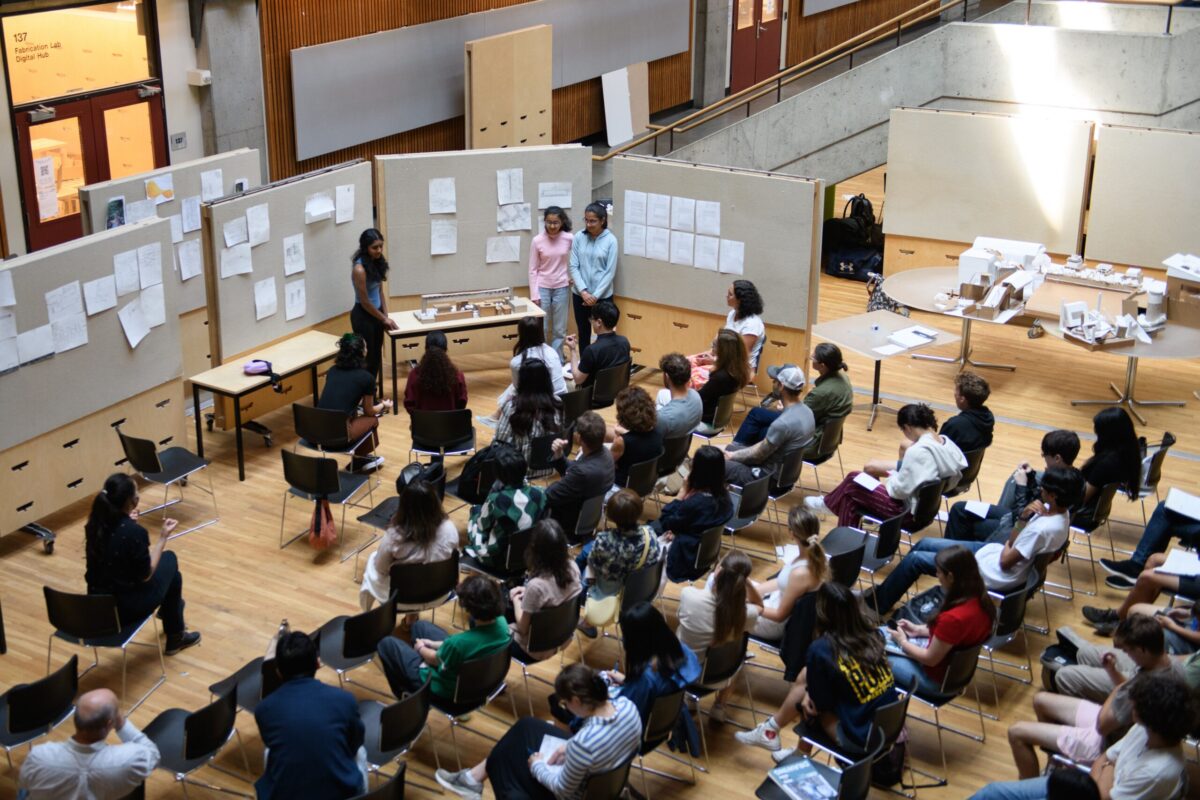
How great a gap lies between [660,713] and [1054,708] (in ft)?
6.29

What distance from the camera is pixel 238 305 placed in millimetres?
9672

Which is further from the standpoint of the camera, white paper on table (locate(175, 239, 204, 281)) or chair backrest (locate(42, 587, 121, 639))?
white paper on table (locate(175, 239, 204, 281))

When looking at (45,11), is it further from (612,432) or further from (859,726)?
(859,726)

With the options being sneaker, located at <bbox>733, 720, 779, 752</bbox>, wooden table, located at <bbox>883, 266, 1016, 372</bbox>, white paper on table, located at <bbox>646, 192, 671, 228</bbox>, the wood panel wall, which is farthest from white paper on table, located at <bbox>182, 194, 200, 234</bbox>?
sneaker, located at <bbox>733, 720, 779, 752</bbox>

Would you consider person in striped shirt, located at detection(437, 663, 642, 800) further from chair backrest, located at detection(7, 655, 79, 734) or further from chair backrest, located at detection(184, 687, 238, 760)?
chair backrest, located at detection(7, 655, 79, 734)

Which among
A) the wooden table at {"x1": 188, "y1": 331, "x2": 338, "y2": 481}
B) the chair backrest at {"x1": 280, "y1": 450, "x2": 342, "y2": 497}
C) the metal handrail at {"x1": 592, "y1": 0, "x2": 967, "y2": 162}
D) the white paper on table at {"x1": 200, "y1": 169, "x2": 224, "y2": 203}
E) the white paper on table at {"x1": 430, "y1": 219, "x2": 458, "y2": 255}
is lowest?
the chair backrest at {"x1": 280, "y1": 450, "x2": 342, "y2": 497}

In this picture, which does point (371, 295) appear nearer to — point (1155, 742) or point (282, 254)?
point (282, 254)

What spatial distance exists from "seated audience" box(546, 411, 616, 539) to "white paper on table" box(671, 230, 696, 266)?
3.62 metres

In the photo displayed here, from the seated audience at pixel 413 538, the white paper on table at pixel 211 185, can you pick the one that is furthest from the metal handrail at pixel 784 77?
the seated audience at pixel 413 538

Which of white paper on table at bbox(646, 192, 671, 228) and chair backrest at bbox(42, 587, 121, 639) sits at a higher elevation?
white paper on table at bbox(646, 192, 671, 228)

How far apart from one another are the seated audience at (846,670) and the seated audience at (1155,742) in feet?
2.74

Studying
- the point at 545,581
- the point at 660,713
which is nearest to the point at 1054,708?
the point at 660,713

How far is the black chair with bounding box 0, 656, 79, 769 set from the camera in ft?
18.2

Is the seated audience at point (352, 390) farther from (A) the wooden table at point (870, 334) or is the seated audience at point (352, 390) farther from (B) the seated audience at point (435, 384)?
(A) the wooden table at point (870, 334)
